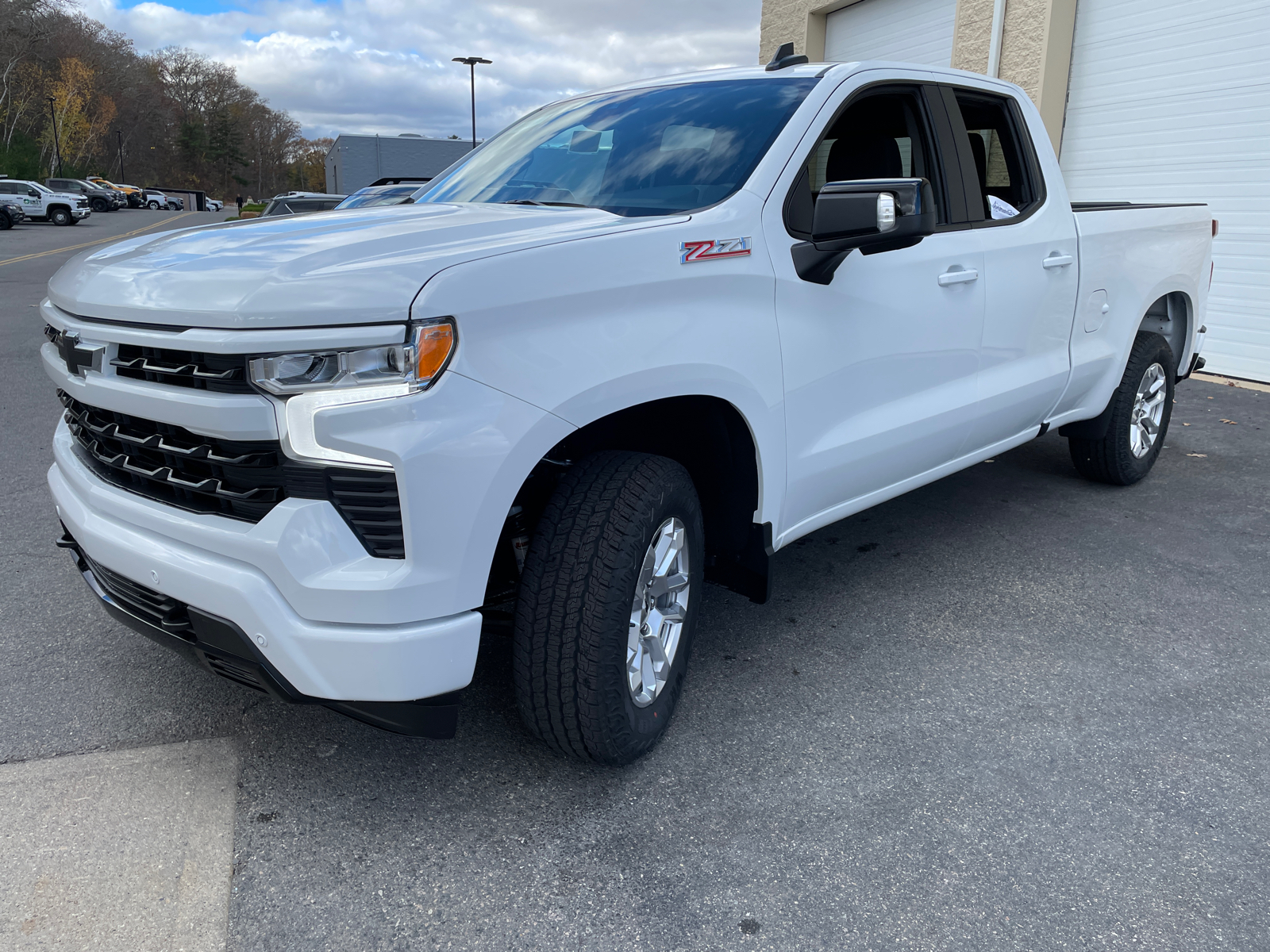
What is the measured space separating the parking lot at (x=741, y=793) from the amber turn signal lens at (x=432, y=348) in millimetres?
1127

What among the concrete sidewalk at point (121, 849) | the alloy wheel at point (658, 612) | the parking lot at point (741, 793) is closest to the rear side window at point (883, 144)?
the alloy wheel at point (658, 612)

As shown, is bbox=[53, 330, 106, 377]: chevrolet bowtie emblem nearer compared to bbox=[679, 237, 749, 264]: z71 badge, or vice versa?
bbox=[53, 330, 106, 377]: chevrolet bowtie emblem

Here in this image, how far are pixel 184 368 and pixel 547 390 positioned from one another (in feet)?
2.49

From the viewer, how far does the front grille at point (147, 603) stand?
2.21 meters

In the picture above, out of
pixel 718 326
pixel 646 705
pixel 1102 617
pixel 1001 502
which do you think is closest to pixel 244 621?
pixel 646 705

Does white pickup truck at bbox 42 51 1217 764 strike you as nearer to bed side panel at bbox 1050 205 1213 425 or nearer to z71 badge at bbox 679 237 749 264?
z71 badge at bbox 679 237 749 264

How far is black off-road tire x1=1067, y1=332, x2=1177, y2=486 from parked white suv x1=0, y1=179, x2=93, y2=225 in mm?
41581

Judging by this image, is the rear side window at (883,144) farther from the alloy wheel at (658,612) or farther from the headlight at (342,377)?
the headlight at (342,377)

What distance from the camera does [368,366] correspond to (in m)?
1.94

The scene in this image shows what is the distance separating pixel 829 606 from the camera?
366cm

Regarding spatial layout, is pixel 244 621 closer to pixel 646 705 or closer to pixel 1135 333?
pixel 646 705

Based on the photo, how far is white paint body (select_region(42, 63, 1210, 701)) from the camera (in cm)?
194

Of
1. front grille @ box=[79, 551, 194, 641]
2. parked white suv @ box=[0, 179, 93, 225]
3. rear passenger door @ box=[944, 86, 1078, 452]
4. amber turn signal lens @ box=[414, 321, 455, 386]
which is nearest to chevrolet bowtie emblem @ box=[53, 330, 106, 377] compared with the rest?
front grille @ box=[79, 551, 194, 641]

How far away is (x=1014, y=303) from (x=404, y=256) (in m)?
2.61
